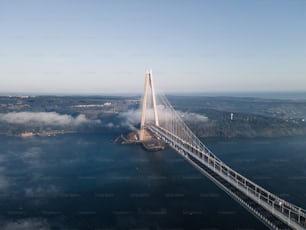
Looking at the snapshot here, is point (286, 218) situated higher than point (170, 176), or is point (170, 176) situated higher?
point (286, 218)

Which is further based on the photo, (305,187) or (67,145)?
(67,145)

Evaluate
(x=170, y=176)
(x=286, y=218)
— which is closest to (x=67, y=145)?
(x=170, y=176)

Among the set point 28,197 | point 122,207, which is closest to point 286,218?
point 122,207

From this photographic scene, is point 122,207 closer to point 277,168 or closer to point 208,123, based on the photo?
point 277,168

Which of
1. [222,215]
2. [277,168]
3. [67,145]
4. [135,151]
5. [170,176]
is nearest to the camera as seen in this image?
[222,215]

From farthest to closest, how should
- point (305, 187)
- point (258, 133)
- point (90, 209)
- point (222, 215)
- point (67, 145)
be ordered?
point (258, 133) → point (67, 145) → point (305, 187) → point (90, 209) → point (222, 215)

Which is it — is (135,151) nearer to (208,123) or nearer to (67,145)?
(67,145)
